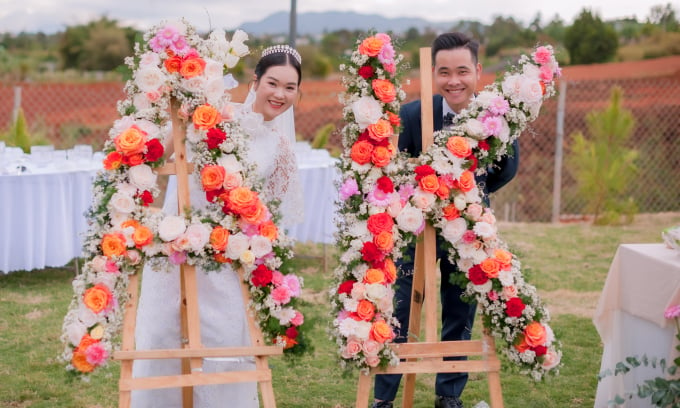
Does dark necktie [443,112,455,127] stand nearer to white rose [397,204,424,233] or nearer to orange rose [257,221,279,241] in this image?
white rose [397,204,424,233]

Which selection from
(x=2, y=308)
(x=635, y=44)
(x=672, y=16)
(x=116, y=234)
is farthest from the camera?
(x=635, y=44)

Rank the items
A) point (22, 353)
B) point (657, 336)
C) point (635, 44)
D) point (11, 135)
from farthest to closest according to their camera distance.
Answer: point (635, 44) → point (11, 135) → point (22, 353) → point (657, 336)

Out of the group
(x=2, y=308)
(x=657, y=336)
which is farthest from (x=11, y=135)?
(x=657, y=336)

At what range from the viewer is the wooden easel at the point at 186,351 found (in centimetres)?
317

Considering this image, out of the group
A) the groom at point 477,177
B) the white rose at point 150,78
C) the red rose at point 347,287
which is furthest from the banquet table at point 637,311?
the white rose at point 150,78

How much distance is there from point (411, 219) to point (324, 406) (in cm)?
155

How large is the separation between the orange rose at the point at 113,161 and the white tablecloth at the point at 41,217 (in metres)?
3.67

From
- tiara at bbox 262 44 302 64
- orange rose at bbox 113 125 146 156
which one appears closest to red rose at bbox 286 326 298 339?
orange rose at bbox 113 125 146 156

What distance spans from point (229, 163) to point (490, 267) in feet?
4.01

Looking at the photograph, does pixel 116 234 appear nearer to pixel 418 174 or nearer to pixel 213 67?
pixel 213 67

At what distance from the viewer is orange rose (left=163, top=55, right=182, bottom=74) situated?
3248 mm

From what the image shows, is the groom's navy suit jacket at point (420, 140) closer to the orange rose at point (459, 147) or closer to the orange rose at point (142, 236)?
the orange rose at point (459, 147)

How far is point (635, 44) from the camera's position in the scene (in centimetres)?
1995

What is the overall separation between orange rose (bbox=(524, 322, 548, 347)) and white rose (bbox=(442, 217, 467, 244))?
502 millimetres
